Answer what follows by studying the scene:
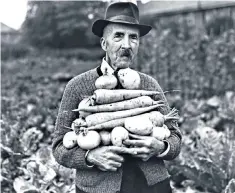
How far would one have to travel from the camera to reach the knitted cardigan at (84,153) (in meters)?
1.87

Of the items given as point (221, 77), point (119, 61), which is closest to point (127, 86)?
point (119, 61)

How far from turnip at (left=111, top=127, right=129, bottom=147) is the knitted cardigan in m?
0.21

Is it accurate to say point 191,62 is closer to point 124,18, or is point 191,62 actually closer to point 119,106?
point 124,18

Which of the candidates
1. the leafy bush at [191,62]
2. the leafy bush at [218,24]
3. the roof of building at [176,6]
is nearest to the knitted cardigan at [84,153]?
the leafy bush at [191,62]

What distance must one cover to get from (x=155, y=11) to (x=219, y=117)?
8622mm

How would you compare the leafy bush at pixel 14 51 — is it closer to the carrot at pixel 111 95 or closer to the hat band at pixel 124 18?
the hat band at pixel 124 18

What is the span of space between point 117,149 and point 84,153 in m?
0.20

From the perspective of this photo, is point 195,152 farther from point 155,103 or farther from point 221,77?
point 221,77

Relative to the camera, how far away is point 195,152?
12.7 feet

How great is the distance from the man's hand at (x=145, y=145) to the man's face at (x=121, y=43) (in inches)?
16.6

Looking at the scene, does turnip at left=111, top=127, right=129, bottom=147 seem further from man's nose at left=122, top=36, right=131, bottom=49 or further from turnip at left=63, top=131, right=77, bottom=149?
man's nose at left=122, top=36, right=131, bottom=49

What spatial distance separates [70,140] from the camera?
1869mm

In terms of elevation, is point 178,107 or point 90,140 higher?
Answer: point 178,107

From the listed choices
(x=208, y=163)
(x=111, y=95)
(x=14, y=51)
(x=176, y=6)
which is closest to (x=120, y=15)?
Answer: (x=111, y=95)
